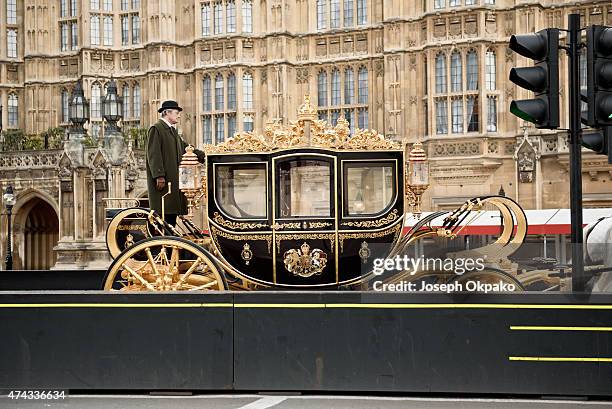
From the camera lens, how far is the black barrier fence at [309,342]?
7.68m

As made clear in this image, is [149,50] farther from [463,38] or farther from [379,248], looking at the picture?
[379,248]

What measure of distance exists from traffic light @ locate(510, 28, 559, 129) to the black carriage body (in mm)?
1589

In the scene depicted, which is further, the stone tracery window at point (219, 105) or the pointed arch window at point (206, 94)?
the pointed arch window at point (206, 94)

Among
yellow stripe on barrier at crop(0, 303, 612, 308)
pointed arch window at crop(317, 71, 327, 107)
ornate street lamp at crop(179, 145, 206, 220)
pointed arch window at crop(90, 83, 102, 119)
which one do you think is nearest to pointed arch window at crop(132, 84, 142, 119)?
pointed arch window at crop(90, 83, 102, 119)

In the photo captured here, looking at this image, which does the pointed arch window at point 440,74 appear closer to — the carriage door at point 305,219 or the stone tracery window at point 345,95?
the stone tracery window at point 345,95

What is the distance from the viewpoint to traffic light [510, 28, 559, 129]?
802cm

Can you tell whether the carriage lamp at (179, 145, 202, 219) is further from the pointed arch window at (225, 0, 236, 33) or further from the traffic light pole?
the pointed arch window at (225, 0, 236, 33)

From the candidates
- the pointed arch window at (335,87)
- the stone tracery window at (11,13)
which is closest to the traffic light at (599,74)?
the pointed arch window at (335,87)

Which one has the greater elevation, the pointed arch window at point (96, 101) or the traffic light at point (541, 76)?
the pointed arch window at point (96, 101)

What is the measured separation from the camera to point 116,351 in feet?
26.7

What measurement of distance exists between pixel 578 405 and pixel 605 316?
0.72 meters

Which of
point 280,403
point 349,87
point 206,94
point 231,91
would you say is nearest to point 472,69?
point 349,87

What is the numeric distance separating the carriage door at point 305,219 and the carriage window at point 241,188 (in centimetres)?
19

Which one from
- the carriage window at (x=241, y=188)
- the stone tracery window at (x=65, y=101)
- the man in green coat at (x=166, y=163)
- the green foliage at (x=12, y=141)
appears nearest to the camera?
the carriage window at (x=241, y=188)
